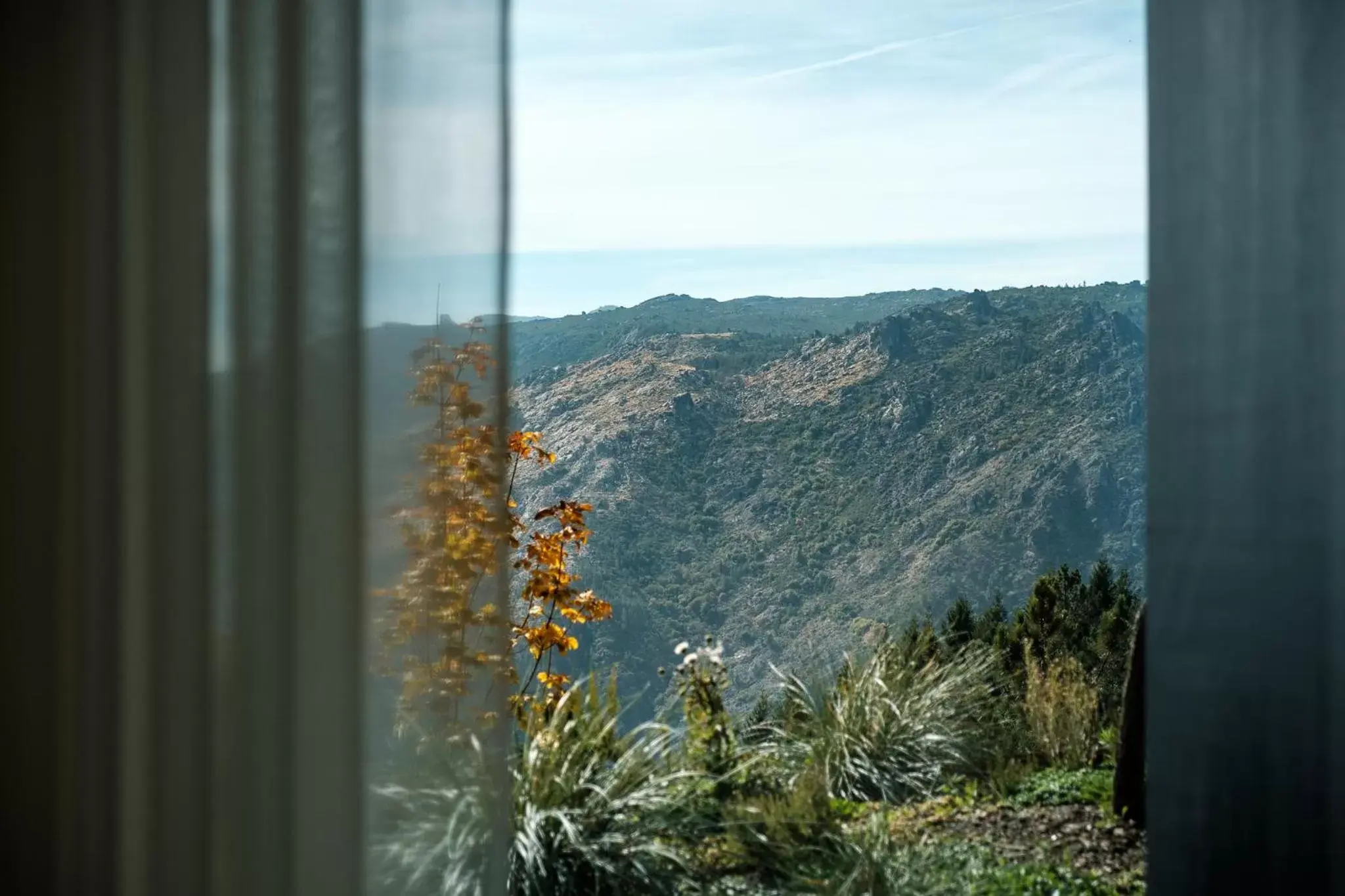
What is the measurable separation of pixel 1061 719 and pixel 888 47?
2188 millimetres

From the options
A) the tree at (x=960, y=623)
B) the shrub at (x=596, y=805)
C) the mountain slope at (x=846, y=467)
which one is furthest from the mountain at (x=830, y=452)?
the shrub at (x=596, y=805)

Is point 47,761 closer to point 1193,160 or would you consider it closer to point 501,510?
point 501,510

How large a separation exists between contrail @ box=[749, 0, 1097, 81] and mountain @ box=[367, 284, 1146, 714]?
3.62ft

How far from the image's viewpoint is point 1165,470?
1.44 m

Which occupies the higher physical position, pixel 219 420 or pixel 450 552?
pixel 219 420

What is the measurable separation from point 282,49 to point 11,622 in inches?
28.4

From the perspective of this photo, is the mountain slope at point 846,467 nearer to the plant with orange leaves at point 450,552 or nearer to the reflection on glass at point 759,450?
the reflection on glass at point 759,450

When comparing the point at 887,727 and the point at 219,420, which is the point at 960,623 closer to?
the point at 887,727

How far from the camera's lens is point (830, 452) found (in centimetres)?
473

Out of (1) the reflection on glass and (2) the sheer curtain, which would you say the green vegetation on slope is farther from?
(2) the sheer curtain

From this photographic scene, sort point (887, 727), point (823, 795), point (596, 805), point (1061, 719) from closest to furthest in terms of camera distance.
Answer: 1. point (596, 805)
2. point (823, 795)
3. point (887, 727)
4. point (1061, 719)

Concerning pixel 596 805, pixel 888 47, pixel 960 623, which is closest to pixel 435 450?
pixel 596 805

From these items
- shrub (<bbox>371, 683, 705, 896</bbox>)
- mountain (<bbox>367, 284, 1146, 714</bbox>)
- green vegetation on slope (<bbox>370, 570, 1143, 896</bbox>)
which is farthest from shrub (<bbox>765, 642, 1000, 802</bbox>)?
mountain (<bbox>367, 284, 1146, 714</bbox>)

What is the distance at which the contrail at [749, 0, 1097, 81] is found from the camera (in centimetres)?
378
